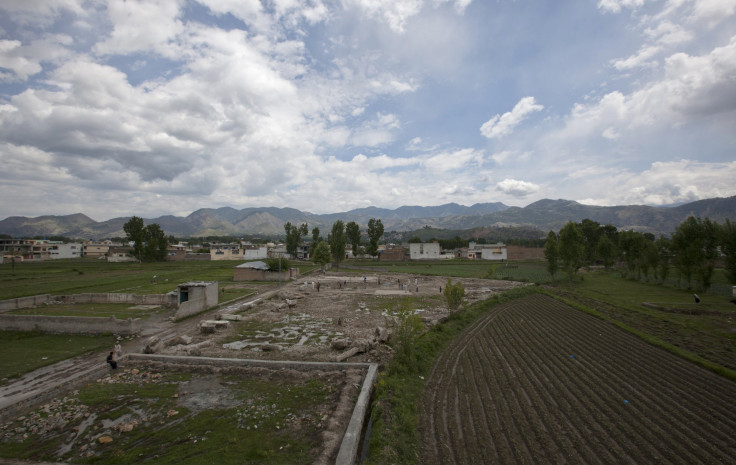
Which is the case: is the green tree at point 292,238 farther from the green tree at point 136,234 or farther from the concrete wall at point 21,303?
the concrete wall at point 21,303

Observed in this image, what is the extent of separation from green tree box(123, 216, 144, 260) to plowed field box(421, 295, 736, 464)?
8777 centimetres

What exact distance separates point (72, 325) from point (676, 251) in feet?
191

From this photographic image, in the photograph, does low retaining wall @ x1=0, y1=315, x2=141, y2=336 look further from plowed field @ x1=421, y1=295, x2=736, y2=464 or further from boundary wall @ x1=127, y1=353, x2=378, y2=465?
plowed field @ x1=421, y1=295, x2=736, y2=464

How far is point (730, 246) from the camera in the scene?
97.8 ft

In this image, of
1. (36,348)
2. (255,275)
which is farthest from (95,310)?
(255,275)

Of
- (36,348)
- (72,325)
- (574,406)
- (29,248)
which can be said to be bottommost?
(36,348)

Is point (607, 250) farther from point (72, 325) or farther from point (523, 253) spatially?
point (72, 325)

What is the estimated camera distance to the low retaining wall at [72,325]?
1872 centimetres

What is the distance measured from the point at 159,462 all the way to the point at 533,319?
862 inches

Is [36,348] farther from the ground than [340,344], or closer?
closer

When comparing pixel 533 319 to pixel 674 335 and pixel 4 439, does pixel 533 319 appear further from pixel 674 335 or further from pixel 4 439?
pixel 4 439

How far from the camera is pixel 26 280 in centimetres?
4275

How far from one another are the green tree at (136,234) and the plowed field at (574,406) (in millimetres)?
87773

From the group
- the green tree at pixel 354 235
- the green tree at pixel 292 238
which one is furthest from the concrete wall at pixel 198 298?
the green tree at pixel 354 235
